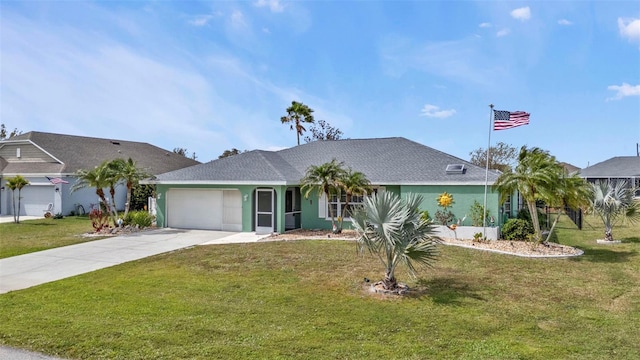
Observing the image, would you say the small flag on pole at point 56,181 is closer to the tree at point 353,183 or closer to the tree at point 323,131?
the tree at point 353,183

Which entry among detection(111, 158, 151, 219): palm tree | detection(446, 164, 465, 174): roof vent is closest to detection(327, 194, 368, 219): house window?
detection(446, 164, 465, 174): roof vent

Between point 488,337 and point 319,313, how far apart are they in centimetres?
294

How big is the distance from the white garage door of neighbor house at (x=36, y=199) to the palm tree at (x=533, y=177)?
93.7 feet

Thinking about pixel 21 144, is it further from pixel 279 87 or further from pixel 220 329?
pixel 220 329

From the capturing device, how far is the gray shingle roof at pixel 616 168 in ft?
169

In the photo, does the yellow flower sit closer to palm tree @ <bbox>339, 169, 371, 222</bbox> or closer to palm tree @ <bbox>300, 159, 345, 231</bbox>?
palm tree @ <bbox>339, 169, 371, 222</bbox>

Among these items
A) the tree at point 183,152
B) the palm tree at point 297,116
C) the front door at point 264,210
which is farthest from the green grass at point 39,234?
the tree at point 183,152

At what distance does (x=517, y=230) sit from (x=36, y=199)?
3046 cm

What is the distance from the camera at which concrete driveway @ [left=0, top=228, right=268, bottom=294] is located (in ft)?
35.8

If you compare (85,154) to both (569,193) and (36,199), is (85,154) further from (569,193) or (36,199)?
(569,193)

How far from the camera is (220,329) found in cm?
662

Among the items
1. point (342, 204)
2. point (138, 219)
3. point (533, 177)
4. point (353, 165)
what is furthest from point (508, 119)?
point (138, 219)

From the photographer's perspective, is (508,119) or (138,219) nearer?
(508,119)

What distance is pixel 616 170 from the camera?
5388 cm
